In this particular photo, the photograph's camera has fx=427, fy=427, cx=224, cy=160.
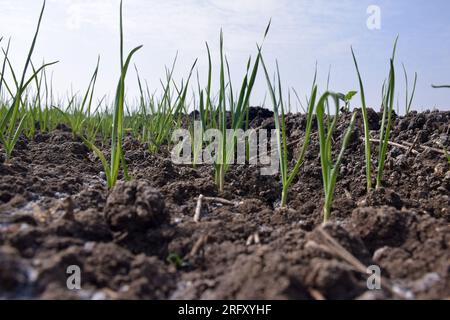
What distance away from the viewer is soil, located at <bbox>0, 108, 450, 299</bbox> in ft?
3.16

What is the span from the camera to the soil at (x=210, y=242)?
96cm

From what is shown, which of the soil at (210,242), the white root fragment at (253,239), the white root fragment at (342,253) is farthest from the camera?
the white root fragment at (253,239)

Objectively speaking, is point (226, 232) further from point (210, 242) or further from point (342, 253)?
point (342, 253)

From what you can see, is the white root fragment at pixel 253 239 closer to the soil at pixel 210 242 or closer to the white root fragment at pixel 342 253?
the soil at pixel 210 242

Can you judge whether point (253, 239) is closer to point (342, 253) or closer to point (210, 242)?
point (210, 242)

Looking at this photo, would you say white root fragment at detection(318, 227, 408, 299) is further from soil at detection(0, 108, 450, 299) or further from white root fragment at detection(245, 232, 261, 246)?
white root fragment at detection(245, 232, 261, 246)

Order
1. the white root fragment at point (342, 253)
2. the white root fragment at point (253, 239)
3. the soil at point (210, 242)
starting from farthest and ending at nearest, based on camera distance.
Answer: the white root fragment at point (253, 239) → the white root fragment at point (342, 253) → the soil at point (210, 242)

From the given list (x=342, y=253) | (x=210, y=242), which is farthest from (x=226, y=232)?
(x=342, y=253)

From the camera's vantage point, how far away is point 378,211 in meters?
1.37

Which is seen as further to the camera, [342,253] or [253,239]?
[253,239]

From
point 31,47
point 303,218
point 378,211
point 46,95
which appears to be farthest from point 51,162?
point 378,211

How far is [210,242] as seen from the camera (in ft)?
4.10
